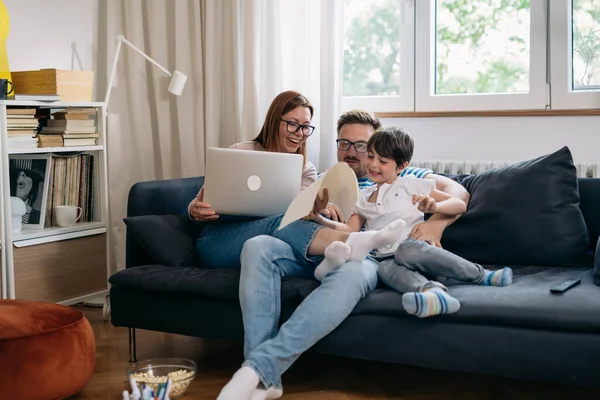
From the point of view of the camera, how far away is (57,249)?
3410 mm

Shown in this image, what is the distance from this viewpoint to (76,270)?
350 cm

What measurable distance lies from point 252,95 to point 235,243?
1194mm

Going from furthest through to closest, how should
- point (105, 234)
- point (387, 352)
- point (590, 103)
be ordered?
point (105, 234) → point (590, 103) → point (387, 352)

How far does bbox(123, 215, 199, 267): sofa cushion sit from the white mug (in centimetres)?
70

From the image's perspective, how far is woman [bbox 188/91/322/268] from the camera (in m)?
2.78

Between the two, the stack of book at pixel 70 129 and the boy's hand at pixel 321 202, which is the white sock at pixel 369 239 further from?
the stack of book at pixel 70 129

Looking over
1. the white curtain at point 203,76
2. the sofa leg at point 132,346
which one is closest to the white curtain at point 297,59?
the white curtain at point 203,76

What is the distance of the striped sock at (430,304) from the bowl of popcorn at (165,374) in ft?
2.48

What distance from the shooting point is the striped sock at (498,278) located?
2449 millimetres

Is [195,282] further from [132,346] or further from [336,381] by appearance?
[336,381]

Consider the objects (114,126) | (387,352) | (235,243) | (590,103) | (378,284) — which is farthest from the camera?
(114,126)

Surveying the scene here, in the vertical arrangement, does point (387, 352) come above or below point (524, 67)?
below

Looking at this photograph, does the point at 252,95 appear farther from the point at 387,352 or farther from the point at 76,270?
the point at 387,352

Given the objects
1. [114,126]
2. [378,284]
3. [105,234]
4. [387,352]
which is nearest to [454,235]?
[378,284]
